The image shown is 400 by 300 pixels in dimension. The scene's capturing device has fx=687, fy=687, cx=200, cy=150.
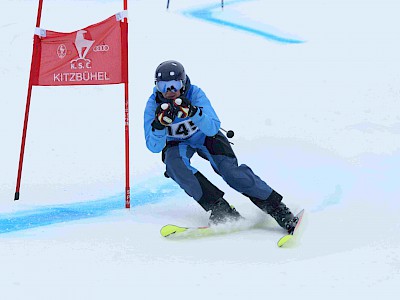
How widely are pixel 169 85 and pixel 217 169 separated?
0.84 m

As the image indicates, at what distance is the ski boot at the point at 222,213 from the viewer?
5434 mm

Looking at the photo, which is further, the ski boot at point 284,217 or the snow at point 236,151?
the ski boot at point 284,217

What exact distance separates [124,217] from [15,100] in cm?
407

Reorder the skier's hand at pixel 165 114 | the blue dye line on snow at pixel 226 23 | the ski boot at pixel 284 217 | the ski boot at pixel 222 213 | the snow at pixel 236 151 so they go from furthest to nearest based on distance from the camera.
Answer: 1. the blue dye line on snow at pixel 226 23
2. the ski boot at pixel 222 213
3. the ski boot at pixel 284 217
4. the skier's hand at pixel 165 114
5. the snow at pixel 236 151

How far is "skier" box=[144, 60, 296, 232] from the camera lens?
209 inches

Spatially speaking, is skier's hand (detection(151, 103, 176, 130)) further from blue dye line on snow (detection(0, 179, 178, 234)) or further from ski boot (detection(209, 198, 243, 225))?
blue dye line on snow (detection(0, 179, 178, 234))

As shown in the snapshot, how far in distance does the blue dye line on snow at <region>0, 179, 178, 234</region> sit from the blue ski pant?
2.36 ft

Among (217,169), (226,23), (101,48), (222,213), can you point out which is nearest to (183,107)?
(217,169)

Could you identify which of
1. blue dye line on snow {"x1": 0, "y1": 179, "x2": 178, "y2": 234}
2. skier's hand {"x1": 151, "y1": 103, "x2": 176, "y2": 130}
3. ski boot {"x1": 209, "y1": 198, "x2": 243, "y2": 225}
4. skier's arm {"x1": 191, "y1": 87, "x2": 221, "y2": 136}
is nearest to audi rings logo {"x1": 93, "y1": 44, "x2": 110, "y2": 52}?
skier's arm {"x1": 191, "y1": 87, "x2": 221, "y2": 136}

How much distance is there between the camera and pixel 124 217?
226 inches

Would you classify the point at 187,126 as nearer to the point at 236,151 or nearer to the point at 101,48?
the point at 101,48

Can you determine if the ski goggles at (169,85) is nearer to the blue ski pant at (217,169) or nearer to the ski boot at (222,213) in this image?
the blue ski pant at (217,169)

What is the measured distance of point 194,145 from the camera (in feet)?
18.8

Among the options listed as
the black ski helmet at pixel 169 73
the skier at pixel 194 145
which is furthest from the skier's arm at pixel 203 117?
the black ski helmet at pixel 169 73
